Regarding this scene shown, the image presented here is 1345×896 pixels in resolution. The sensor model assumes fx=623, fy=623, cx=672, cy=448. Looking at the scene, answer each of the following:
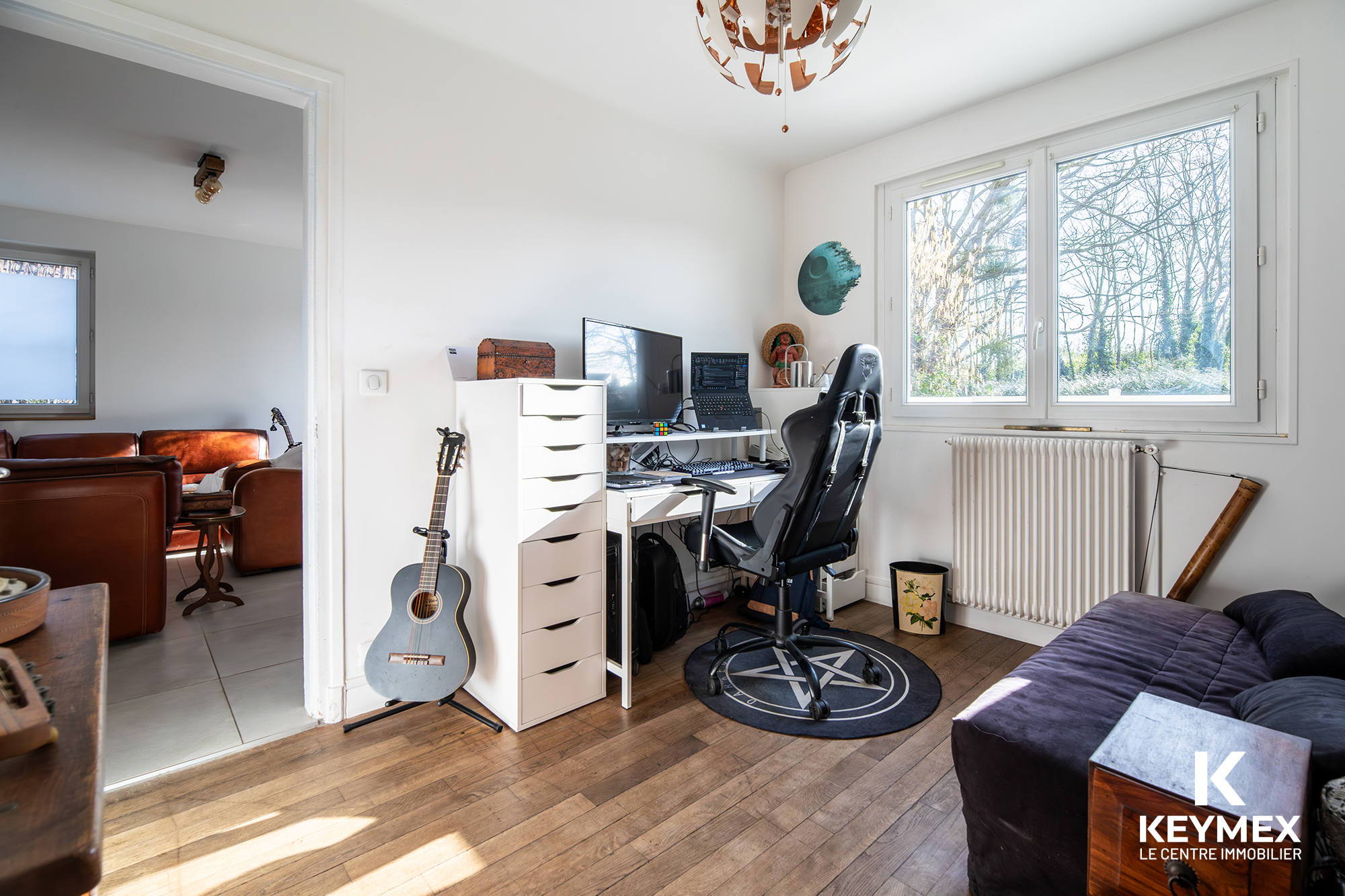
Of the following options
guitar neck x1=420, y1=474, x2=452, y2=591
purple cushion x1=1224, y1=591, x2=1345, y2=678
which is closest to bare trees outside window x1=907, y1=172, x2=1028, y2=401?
purple cushion x1=1224, y1=591, x2=1345, y2=678

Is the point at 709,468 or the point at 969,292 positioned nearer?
the point at 709,468

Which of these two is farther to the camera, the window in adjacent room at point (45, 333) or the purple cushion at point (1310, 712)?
the window in adjacent room at point (45, 333)

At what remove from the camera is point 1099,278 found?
8.83 ft

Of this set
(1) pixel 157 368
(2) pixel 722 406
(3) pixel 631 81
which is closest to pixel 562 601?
(2) pixel 722 406

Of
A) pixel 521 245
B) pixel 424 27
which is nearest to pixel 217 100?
pixel 424 27

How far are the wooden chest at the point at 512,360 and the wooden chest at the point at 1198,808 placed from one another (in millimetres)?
1888

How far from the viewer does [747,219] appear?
364cm

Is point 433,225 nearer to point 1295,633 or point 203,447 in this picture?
point 1295,633

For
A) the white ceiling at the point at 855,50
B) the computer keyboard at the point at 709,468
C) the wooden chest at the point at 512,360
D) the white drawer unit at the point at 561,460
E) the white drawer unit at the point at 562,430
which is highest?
the white ceiling at the point at 855,50

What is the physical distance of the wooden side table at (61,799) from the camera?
1.38 ft

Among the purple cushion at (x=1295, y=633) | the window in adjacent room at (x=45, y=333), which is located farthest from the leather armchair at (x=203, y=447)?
the purple cushion at (x=1295, y=633)

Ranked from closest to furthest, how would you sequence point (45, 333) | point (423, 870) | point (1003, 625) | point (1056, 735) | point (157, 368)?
point (1056, 735), point (423, 870), point (1003, 625), point (45, 333), point (157, 368)

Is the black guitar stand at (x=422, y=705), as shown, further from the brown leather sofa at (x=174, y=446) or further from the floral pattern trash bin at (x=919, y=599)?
the brown leather sofa at (x=174, y=446)

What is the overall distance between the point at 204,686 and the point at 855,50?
11.7 ft
